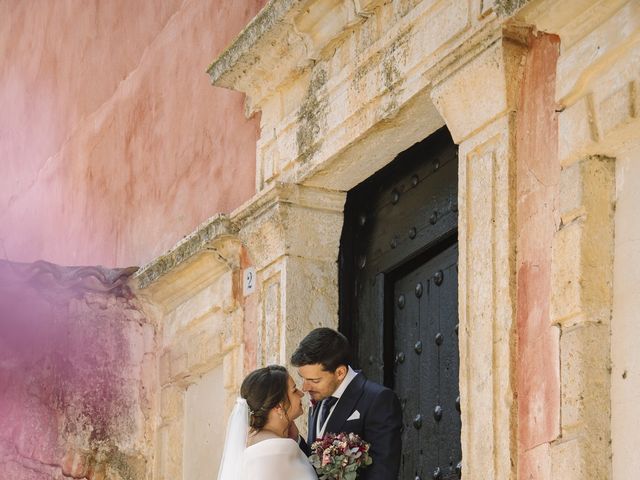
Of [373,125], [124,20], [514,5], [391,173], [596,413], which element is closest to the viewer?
[596,413]

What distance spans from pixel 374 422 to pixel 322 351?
0.29m

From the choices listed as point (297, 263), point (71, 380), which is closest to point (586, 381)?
point (297, 263)

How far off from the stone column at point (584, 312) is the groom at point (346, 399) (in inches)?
31.6

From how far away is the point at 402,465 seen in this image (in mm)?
6254

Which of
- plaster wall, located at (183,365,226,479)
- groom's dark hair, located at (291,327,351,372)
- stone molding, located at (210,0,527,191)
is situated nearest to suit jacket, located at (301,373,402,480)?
groom's dark hair, located at (291,327,351,372)

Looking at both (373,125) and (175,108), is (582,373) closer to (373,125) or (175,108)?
(373,125)

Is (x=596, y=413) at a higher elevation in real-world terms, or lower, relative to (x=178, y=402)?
lower

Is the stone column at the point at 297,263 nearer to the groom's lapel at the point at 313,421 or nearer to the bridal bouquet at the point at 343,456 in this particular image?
the groom's lapel at the point at 313,421

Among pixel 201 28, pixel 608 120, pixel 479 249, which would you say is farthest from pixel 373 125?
pixel 201 28

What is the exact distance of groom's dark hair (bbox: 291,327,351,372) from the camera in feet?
18.6

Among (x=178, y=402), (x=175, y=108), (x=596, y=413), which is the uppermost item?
(x=175, y=108)

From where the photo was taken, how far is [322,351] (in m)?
5.66

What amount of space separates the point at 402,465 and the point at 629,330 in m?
1.63

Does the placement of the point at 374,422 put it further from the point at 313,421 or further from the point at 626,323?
the point at 626,323
